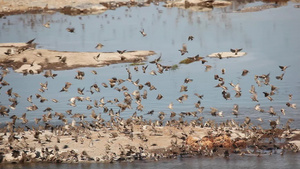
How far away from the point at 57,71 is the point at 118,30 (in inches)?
720

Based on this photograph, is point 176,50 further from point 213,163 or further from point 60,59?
point 213,163

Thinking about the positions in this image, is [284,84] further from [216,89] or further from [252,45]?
[252,45]

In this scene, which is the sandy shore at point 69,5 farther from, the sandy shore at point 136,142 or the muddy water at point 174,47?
the sandy shore at point 136,142

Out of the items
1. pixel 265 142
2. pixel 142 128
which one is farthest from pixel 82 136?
pixel 265 142

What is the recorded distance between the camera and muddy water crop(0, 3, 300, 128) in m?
29.2

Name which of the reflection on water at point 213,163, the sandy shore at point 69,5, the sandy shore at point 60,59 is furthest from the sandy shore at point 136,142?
the sandy shore at point 69,5

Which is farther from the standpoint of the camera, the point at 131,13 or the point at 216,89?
the point at 131,13

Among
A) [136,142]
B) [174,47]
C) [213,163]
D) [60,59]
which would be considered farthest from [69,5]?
[213,163]

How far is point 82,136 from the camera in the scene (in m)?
22.1

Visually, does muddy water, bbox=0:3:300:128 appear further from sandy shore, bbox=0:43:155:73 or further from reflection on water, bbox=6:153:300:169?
reflection on water, bbox=6:153:300:169

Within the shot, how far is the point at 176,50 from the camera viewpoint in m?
44.9

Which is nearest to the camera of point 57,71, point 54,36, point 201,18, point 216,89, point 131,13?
point 216,89

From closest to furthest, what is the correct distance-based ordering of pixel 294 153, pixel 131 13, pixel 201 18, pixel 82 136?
pixel 294 153, pixel 82 136, pixel 201 18, pixel 131 13

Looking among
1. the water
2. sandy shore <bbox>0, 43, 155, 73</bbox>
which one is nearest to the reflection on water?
the water
